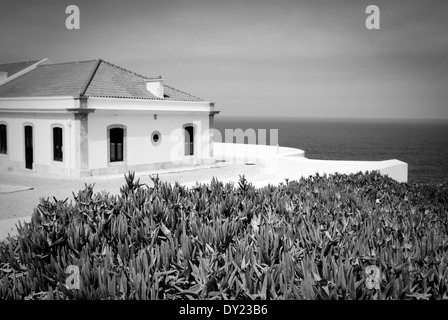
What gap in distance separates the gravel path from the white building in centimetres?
85

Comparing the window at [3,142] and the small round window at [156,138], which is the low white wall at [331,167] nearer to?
the small round window at [156,138]


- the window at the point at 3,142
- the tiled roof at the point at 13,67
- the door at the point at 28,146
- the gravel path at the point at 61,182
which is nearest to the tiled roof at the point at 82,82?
the tiled roof at the point at 13,67

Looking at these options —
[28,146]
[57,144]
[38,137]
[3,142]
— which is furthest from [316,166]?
[3,142]

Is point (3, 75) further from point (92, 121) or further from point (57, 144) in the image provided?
point (92, 121)

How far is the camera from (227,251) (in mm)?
3066

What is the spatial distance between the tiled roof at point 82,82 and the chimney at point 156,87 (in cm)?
21

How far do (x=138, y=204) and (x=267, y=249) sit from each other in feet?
6.82

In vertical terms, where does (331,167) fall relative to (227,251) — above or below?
below

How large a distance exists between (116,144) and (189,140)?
376cm

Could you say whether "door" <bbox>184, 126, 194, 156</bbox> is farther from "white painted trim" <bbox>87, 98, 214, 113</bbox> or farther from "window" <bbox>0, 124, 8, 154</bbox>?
"window" <bbox>0, 124, 8, 154</bbox>

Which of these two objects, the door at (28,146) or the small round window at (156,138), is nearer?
the door at (28,146)

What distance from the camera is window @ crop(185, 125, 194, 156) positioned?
18484 millimetres

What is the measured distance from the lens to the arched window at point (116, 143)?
51.3 feet
